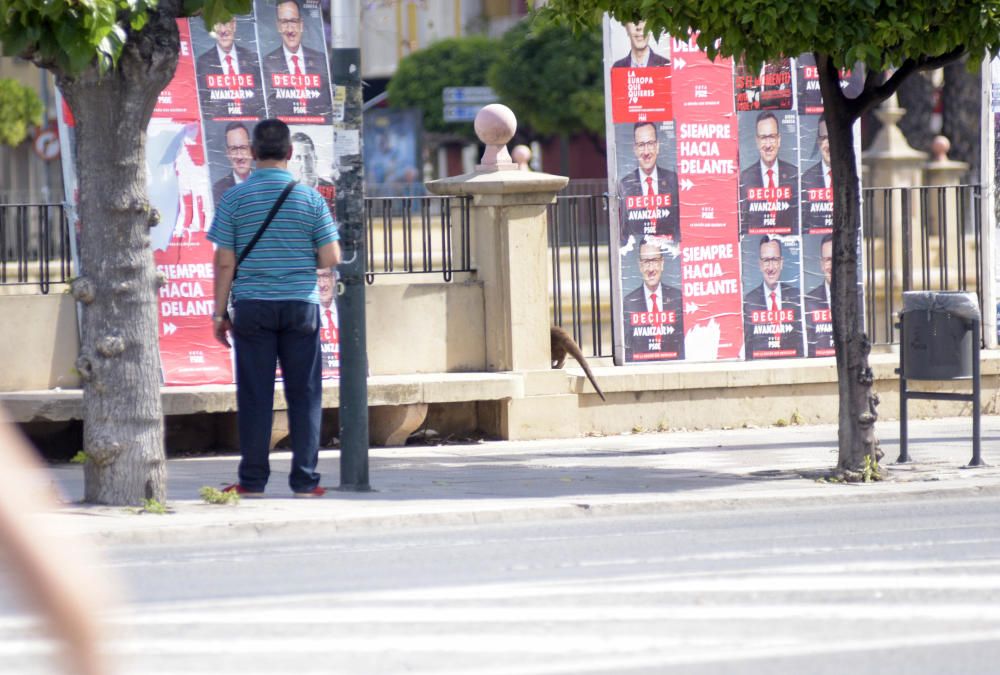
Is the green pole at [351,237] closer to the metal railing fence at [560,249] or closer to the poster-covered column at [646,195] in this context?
the metal railing fence at [560,249]

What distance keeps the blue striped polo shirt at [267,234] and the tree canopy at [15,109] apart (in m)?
36.4

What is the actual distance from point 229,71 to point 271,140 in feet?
8.97

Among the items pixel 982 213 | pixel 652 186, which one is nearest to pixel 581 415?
pixel 652 186

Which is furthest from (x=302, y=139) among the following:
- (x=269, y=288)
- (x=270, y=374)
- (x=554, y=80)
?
(x=554, y=80)

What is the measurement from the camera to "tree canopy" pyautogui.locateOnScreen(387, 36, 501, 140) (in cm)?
5106

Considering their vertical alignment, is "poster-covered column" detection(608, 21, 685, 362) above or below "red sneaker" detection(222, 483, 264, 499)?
above

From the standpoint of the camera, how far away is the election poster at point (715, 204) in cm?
1311

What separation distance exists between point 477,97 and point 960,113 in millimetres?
17213

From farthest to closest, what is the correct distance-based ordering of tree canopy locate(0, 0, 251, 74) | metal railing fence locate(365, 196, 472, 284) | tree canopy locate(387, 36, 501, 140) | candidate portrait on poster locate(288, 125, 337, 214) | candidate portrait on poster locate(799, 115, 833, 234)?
tree canopy locate(387, 36, 501, 140), candidate portrait on poster locate(799, 115, 833, 234), metal railing fence locate(365, 196, 472, 284), candidate portrait on poster locate(288, 125, 337, 214), tree canopy locate(0, 0, 251, 74)

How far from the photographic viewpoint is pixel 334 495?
967cm

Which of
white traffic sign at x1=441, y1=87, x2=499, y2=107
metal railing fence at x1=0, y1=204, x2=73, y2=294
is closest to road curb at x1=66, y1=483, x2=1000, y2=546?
metal railing fence at x1=0, y1=204, x2=73, y2=294

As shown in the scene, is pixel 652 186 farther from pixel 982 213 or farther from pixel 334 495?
pixel 334 495

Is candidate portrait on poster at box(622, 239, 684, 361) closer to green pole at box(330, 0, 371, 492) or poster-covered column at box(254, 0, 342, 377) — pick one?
poster-covered column at box(254, 0, 342, 377)

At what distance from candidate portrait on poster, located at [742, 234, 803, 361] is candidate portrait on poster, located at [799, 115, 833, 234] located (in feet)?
0.84
